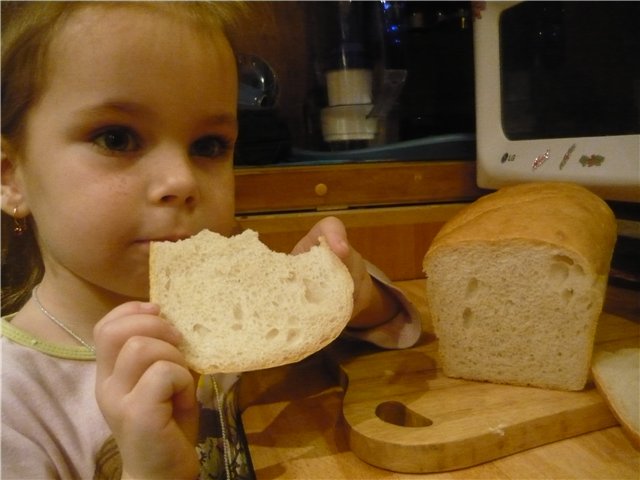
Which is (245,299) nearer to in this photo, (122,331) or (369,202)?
(122,331)

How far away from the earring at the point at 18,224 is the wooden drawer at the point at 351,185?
454mm

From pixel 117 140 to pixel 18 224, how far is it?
23cm

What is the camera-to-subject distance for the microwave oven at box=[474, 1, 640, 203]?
2.99ft

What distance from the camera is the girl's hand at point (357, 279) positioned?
0.76m

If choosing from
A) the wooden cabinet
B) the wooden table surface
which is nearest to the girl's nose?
the wooden table surface

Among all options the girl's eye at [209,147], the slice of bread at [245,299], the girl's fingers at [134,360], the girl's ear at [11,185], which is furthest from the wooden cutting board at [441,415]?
the girl's ear at [11,185]

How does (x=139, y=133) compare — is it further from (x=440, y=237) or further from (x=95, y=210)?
(x=440, y=237)

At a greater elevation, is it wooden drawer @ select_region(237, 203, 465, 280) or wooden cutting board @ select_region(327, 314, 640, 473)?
wooden drawer @ select_region(237, 203, 465, 280)

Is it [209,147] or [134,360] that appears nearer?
[134,360]

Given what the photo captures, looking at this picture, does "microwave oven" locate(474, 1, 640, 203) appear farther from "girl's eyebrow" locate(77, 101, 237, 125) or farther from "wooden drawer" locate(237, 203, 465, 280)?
"girl's eyebrow" locate(77, 101, 237, 125)

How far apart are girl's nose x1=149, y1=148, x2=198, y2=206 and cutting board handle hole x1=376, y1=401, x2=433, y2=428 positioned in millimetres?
372

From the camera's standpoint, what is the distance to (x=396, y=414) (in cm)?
75

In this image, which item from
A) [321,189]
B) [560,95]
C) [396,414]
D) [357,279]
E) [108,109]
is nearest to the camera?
[108,109]

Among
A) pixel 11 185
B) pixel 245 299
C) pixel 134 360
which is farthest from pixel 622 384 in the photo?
pixel 11 185
